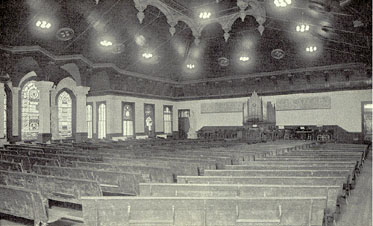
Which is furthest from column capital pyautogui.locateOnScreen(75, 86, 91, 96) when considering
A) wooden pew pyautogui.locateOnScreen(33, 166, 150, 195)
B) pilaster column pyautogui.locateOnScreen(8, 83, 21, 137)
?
wooden pew pyautogui.locateOnScreen(33, 166, 150, 195)

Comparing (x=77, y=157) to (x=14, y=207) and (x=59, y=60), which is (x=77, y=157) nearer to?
(x=14, y=207)

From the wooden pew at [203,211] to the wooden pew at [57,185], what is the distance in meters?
0.97

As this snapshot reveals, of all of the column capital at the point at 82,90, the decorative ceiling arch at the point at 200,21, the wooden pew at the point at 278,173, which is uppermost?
the decorative ceiling arch at the point at 200,21

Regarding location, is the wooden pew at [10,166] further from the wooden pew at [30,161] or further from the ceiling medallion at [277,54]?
the ceiling medallion at [277,54]

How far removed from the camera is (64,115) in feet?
61.6

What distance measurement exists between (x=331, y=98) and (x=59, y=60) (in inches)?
638

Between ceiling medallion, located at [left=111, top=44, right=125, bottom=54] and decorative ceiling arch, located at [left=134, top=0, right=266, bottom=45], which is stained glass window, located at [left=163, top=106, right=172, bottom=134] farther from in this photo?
ceiling medallion, located at [left=111, top=44, right=125, bottom=54]

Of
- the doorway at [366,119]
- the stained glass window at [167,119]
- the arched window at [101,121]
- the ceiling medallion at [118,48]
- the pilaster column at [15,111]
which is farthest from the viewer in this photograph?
the stained glass window at [167,119]

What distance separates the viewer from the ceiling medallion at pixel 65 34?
43.6ft

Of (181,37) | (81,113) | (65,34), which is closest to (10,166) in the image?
(65,34)

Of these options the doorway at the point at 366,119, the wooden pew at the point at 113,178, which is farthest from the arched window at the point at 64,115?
the doorway at the point at 366,119

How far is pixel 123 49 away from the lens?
16734mm

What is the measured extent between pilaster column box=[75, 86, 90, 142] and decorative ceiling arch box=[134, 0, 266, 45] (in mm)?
6285

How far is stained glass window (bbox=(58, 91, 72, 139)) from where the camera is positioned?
731 inches
